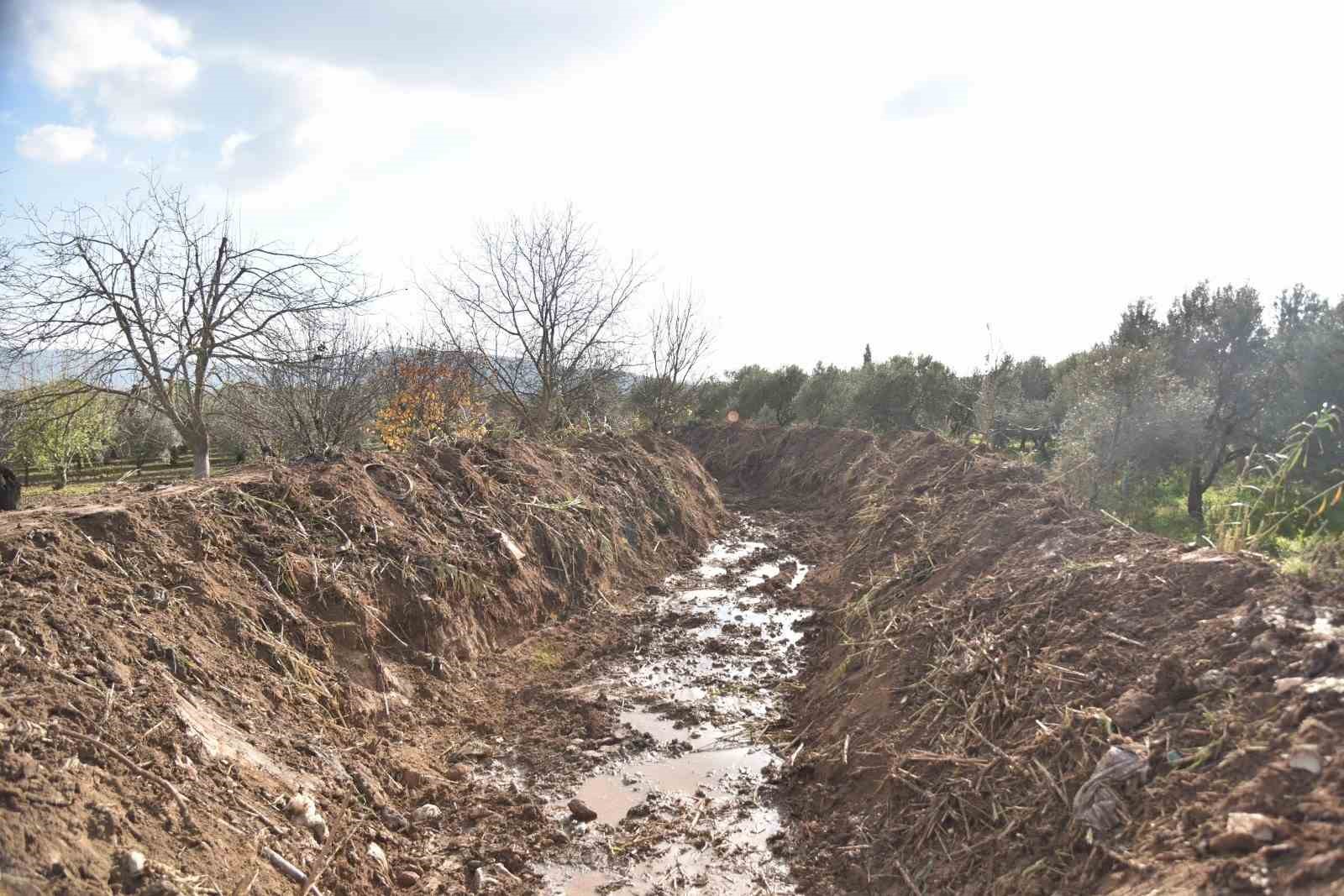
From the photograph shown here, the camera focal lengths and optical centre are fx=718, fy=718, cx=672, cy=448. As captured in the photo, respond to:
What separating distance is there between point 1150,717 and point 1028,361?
1173 inches

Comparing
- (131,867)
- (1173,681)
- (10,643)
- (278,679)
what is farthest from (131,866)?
(1173,681)

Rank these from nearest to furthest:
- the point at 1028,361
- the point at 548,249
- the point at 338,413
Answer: the point at 338,413, the point at 548,249, the point at 1028,361

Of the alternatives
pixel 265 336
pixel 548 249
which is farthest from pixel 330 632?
pixel 548 249

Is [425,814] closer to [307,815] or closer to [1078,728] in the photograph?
[307,815]

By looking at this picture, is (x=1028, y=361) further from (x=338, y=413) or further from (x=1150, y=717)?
(x=1150, y=717)

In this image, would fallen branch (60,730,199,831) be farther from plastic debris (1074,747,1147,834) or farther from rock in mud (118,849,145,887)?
plastic debris (1074,747,1147,834)

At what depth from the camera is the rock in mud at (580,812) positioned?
423cm

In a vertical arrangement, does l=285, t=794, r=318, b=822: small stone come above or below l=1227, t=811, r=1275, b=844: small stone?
below

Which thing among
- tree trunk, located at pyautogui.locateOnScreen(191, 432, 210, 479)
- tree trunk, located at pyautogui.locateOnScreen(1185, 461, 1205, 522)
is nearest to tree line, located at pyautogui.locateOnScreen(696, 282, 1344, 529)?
tree trunk, located at pyautogui.locateOnScreen(1185, 461, 1205, 522)

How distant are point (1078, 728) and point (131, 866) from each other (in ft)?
13.2

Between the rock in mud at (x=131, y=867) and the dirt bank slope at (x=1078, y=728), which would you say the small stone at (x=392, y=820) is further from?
the dirt bank slope at (x=1078, y=728)

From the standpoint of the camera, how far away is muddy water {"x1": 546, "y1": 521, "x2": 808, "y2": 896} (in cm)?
378

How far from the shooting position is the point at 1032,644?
14.4ft

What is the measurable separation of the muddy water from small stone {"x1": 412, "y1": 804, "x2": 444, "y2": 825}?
740 millimetres
